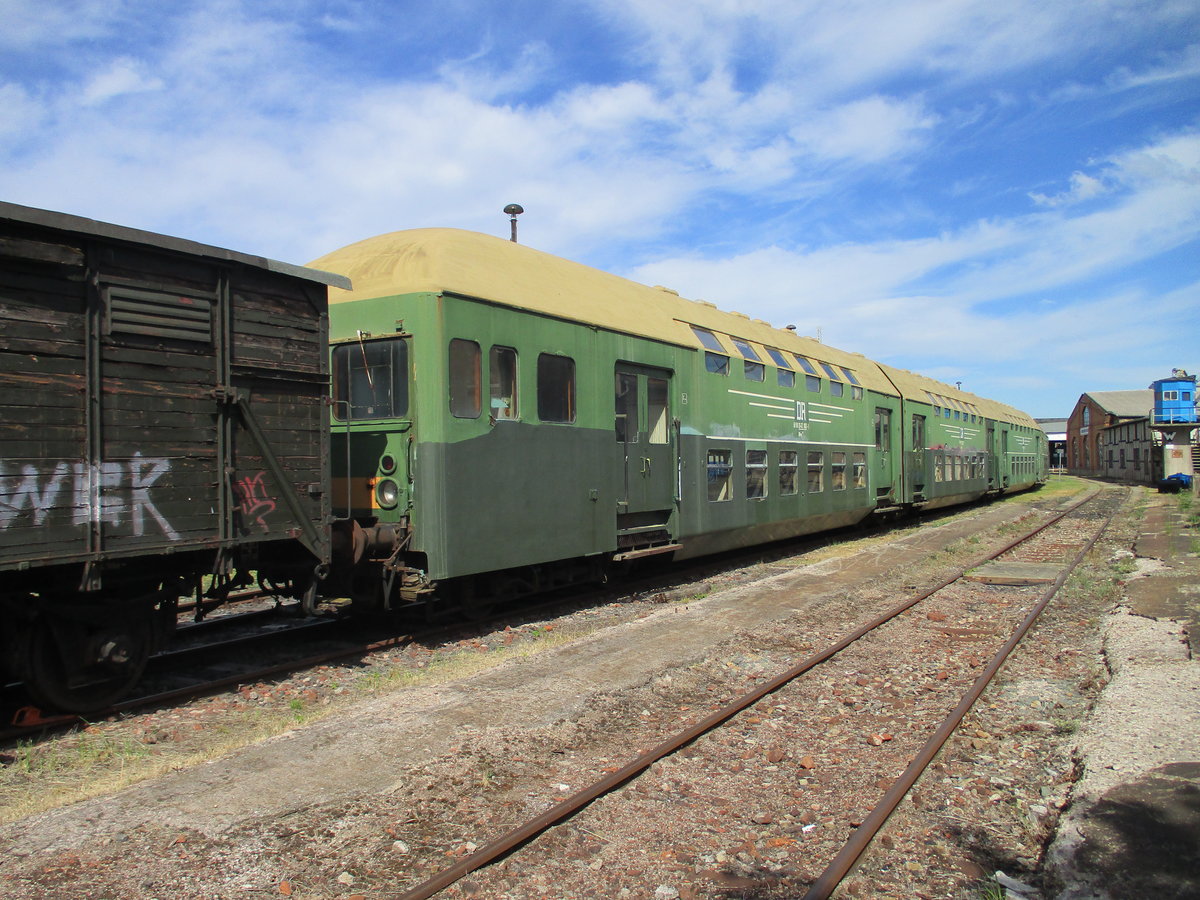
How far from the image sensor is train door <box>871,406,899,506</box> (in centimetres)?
1776

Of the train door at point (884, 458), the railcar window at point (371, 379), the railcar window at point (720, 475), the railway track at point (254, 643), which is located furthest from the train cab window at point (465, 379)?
the train door at point (884, 458)

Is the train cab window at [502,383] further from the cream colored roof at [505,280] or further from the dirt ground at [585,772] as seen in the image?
the dirt ground at [585,772]

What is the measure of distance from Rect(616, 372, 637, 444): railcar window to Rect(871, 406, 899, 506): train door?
30.6ft

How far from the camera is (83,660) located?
5484 mm

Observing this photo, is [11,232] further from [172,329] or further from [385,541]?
[385,541]

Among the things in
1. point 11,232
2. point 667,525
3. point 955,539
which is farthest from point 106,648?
point 955,539

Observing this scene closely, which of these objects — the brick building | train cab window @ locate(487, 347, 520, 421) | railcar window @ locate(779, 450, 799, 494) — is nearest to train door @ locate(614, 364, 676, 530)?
train cab window @ locate(487, 347, 520, 421)

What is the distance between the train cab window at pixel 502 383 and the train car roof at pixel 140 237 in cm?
175

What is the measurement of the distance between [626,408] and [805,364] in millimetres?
6312

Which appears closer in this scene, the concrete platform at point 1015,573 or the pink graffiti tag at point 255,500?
the pink graffiti tag at point 255,500

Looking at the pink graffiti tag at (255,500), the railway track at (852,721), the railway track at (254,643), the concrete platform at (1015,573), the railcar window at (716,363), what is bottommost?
the railway track at (852,721)

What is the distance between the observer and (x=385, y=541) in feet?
23.5

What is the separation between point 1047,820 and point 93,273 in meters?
6.48

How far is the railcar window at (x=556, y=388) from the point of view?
8359 mm
